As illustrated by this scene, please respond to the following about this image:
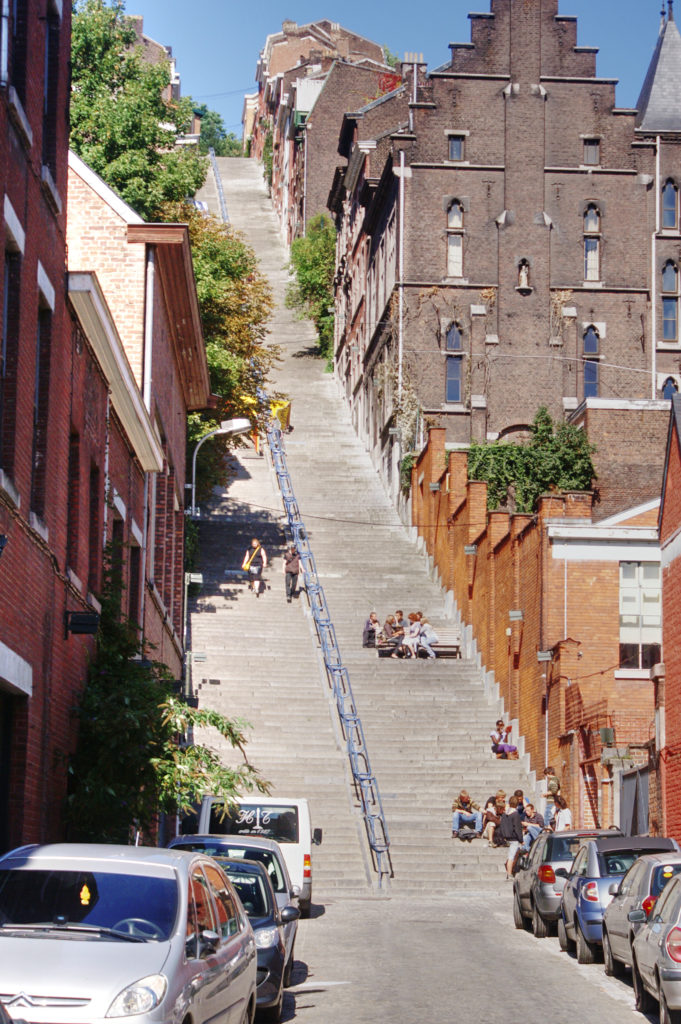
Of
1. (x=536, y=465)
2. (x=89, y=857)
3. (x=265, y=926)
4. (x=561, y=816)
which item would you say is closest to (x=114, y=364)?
(x=265, y=926)

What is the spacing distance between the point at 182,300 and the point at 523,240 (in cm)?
2529

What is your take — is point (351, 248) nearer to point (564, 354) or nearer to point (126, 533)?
point (564, 354)

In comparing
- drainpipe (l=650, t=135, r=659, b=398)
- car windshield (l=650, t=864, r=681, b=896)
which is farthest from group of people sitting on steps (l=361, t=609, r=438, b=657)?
car windshield (l=650, t=864, r=681, b=896)

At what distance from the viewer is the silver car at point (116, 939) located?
8477mm

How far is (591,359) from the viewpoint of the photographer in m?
52.0

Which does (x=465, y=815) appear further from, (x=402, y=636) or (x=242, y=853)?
(x=242, y=853)

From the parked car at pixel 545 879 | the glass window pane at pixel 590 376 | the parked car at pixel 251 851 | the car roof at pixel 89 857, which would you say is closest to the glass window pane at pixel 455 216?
the glass window pane at pixel 590 376

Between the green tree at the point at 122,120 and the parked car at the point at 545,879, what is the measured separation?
1028 inches

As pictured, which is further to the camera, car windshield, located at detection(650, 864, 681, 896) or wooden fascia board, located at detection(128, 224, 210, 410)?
wooden fascia board, located at detection(128, 224, 210, 410)

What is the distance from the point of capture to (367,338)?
61062mm

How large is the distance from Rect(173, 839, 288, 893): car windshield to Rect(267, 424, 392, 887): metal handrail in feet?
31.6

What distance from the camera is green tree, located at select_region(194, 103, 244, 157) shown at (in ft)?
545

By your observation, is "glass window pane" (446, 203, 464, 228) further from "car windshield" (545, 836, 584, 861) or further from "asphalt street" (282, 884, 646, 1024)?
"car windshield" (545, 836, 584, 861)

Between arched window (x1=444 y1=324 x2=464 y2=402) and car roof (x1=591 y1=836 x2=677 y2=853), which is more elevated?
arched window (x1=444 y1=324 x2=464 y2=402)
